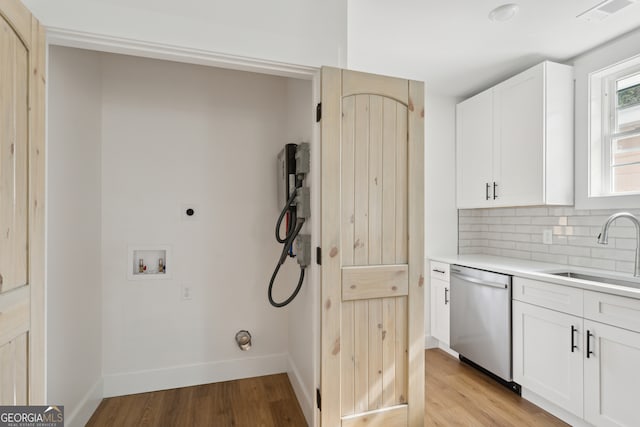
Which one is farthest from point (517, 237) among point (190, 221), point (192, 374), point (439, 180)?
point (192, 374)

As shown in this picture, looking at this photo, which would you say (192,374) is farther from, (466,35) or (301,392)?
(466,35)

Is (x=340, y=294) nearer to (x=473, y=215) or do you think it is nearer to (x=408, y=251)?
(x=408, y=251)

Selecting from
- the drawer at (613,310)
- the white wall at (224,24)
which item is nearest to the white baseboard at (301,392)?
the drawer at (613,310)

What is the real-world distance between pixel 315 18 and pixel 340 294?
5.03 feet

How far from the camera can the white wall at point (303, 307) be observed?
1.99 meters

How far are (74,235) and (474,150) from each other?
3322 millimetres

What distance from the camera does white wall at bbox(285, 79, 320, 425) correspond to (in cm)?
199

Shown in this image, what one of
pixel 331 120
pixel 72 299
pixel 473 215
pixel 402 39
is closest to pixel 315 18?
pixel 331 120

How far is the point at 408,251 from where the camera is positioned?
76.8 inches

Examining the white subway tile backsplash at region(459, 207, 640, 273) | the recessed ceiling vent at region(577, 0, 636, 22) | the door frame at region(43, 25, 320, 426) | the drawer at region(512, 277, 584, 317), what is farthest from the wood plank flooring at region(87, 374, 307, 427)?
the recessed ceiling vent at region(577, 0, 636, 22)

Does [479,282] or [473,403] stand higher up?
[479,282]

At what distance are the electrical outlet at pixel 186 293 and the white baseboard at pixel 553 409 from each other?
2.61 meters

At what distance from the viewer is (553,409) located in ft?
7.27

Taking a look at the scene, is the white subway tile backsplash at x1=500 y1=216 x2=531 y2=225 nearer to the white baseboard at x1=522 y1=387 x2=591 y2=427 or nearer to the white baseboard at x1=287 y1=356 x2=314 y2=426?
the white baseboard at x1=522 y1=387 x2=591 y2=427
